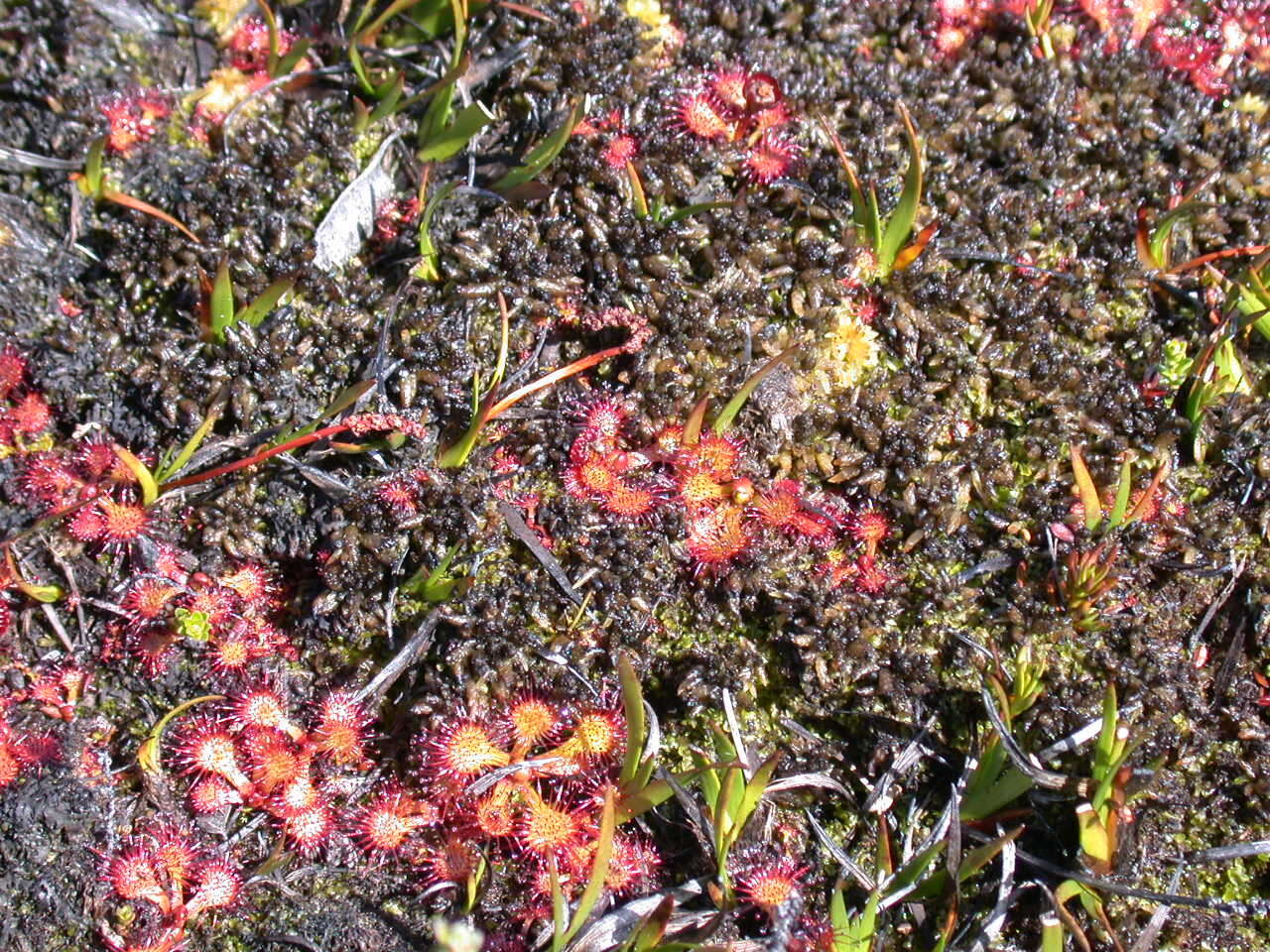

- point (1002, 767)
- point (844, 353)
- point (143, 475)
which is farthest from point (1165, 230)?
point (143, 475)

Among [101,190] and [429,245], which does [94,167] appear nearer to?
[101,190]

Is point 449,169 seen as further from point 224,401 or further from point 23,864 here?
point 23,864

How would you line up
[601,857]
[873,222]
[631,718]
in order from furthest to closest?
[873,222] < [631,718] < [601,857]

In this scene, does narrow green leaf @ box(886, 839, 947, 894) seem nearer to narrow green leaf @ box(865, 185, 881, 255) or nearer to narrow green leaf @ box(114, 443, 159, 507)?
narrow green leaf @ box(865, 185, 881, 255)

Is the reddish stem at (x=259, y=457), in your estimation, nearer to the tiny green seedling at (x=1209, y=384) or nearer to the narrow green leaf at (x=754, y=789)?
the narrow green leaf at (x=754, y=789)

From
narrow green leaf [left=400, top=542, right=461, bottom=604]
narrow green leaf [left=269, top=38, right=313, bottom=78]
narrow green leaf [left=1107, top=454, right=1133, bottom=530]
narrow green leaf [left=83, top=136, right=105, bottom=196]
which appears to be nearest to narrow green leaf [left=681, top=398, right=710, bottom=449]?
narrow green leaf [left=400, top=542, right=461, bottom=604]
